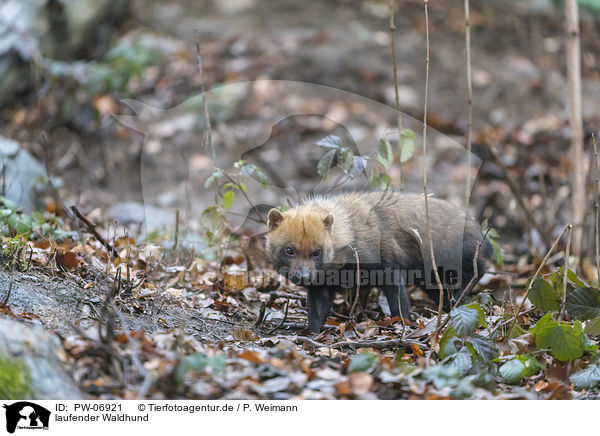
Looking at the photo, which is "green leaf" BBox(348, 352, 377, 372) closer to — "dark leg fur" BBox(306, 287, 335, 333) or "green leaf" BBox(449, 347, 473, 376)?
"green leaf" BBox(449, 347, 473, 376)

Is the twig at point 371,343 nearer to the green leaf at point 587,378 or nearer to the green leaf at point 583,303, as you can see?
the green leaf at point 587,378

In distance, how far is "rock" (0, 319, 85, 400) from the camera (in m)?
3.38

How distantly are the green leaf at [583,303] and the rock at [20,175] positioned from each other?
5.24 metres

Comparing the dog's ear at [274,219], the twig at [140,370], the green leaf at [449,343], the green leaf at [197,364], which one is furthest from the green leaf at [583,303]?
the twig at [140,370]

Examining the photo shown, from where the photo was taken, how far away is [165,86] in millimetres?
11562

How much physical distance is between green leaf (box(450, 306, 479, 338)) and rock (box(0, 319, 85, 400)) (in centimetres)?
231

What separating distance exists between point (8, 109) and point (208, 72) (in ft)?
11.4

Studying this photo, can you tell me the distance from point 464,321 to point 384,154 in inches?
72.2

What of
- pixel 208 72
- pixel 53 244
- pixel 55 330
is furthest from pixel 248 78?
pixel 55 330

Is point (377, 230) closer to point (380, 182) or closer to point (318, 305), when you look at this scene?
point (380, 182)

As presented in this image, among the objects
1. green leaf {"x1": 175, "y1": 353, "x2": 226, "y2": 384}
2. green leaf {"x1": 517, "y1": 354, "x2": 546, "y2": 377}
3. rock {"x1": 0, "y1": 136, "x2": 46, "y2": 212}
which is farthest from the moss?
rock {"x1": 0, "y1": 136, "x2": 46, "y2": 212}

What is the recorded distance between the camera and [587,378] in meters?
3.96
